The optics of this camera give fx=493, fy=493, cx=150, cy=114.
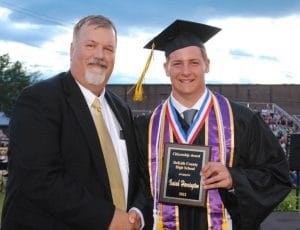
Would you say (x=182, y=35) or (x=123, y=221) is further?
(x=182, y=35)

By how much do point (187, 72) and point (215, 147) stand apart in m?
0.55

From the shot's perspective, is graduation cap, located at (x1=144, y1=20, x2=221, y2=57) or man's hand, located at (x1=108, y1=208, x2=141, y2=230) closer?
man's hand, located at (x1=108, y1=208, x2=141, y2=230)

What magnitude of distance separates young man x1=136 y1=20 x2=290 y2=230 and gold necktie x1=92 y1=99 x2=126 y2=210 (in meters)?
0.31

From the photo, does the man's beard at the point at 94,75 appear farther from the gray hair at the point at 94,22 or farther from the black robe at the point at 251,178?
the black robe at the point at 251,178

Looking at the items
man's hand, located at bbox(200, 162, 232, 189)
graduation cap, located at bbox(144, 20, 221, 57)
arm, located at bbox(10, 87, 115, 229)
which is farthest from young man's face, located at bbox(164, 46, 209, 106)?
arm, located at bbox(10, 87, 115, 229)

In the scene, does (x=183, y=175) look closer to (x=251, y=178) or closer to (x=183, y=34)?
(x=251, y=178)

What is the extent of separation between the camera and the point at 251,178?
10.6 ft

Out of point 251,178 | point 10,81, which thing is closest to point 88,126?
point 251,178

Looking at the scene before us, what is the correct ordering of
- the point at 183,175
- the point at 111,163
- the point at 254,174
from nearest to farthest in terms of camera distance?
the point at 111,163, the point at 183,175, the point at 254,174

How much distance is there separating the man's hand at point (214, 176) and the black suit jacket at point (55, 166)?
601 millimetres

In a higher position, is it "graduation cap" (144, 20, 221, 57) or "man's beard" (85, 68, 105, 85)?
"graduation cap" (144, 20, 221, 57)

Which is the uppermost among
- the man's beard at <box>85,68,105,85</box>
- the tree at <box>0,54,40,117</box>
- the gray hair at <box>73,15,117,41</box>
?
the tree at <box>0,54,40,117</box>

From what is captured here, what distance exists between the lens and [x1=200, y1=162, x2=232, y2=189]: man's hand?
3023 millimetres

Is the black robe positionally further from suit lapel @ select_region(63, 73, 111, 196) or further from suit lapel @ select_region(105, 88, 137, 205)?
suit lapel @ select_region(63, 73, 111, 196)
